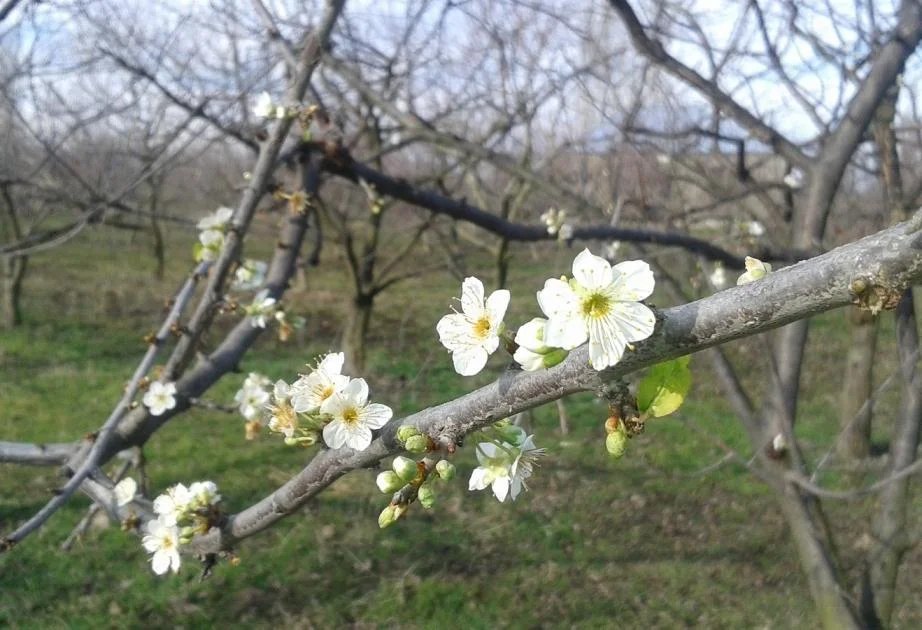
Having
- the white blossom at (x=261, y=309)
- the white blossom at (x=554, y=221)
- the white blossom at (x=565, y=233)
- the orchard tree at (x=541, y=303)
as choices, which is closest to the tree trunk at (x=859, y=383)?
the orchard tree at (x=541, y=303)

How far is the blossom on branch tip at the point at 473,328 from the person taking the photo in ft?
2.81

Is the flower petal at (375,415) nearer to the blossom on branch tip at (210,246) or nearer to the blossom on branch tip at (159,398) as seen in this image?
the blossom on branch tip at (159,398)

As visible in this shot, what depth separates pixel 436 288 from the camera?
1269cm

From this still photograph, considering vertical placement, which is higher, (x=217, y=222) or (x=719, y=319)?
(x=217, y=222)

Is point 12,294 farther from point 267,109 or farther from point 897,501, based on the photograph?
point 897,501

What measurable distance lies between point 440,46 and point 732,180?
2.23 m

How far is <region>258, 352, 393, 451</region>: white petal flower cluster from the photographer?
97 centimetres

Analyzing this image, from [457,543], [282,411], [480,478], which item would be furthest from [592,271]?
[457,543]

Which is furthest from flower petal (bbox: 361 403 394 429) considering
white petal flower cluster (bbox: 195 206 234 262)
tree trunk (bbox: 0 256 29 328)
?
tree trunk (bbox: 0 256 29 328)

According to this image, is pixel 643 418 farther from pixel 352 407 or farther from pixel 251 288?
pixel 251 288

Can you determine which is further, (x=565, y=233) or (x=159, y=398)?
(x=565, y=233)

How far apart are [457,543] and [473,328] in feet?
12.0

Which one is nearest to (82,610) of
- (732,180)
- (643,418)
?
(643,418)

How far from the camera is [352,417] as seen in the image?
99 centimetres
